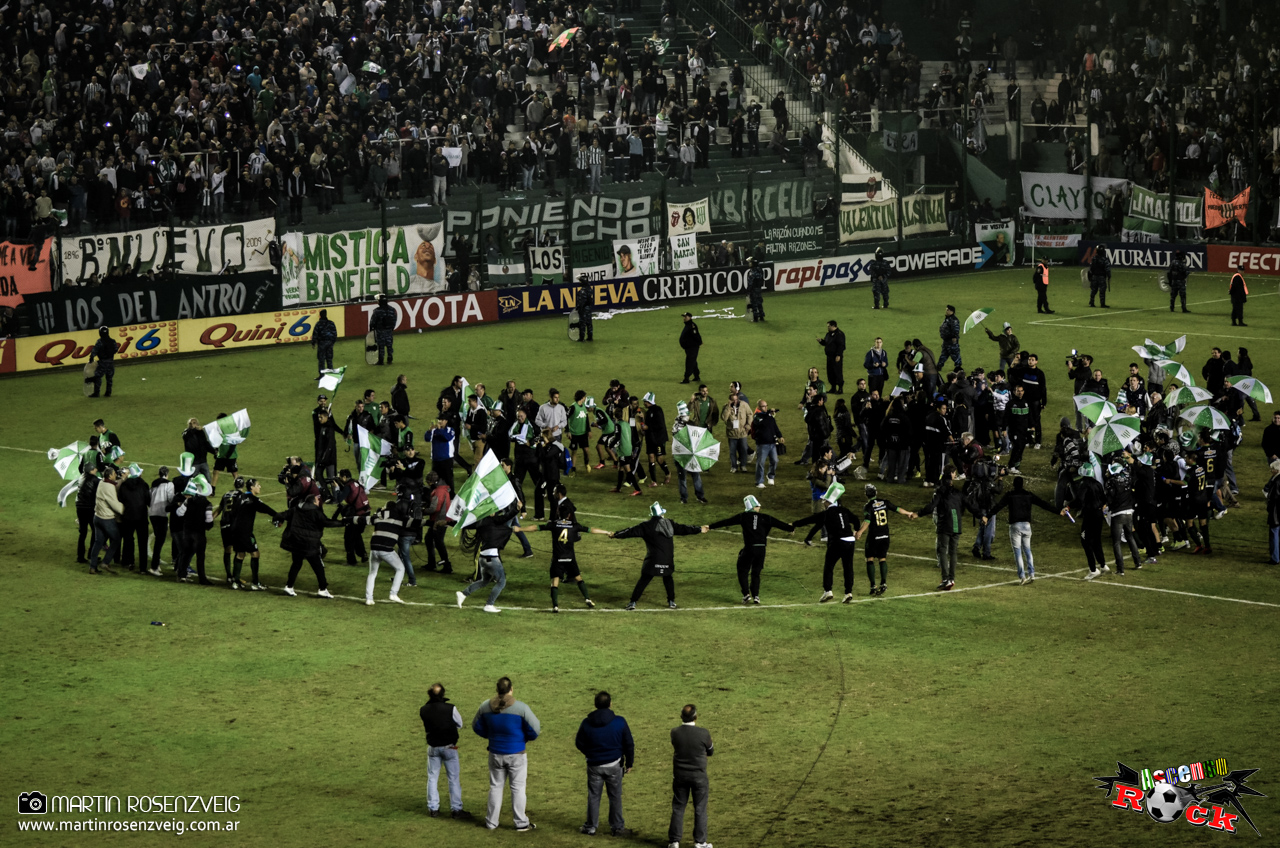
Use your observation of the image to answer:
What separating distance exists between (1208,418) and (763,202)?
31.7 meters

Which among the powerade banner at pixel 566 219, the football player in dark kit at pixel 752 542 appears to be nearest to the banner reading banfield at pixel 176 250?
the powerade banner at pixel 566 219

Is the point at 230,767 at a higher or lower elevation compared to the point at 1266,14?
lower

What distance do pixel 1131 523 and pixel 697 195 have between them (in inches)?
1334

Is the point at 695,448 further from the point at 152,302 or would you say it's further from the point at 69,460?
the point at 152,302

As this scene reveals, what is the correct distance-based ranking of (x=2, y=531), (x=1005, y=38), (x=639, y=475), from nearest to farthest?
(x=2, y=531), (x=639, y=475), (x=1005, y=38)

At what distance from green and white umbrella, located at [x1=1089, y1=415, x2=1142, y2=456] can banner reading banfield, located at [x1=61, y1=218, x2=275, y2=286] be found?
2897 cm

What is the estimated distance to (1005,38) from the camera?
2827 inches

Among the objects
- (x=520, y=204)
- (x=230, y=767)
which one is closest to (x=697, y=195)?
(x=520, y=204)

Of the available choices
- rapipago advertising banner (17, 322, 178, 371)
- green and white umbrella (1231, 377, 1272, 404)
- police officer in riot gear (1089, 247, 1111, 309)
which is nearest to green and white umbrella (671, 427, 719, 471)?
green and white umbrella (1231, 377, 1272, 404)

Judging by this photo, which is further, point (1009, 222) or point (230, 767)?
point (1009, 222)

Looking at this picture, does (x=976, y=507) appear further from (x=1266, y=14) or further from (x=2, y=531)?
(x=1266, y=14)

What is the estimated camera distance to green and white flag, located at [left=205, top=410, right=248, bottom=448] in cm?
2875

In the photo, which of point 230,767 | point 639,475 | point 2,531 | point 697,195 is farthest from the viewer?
point 697,195

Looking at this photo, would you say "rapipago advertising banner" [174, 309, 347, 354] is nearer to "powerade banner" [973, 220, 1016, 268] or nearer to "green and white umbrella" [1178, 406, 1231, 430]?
"powerade banner" [973, 220, 1016, 268]
